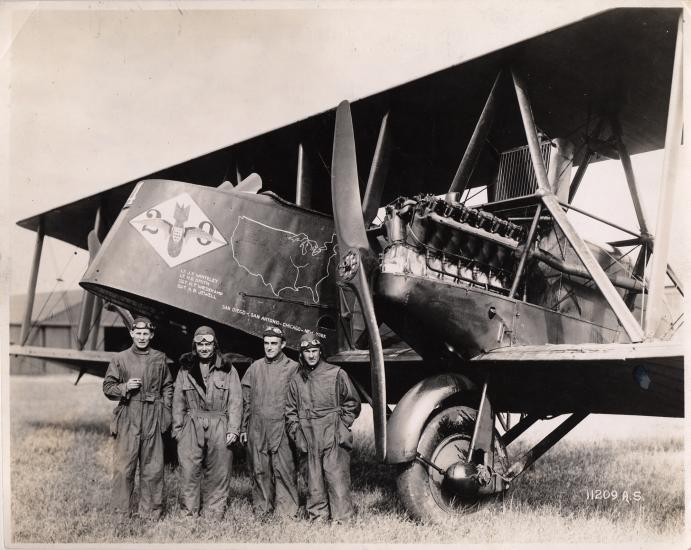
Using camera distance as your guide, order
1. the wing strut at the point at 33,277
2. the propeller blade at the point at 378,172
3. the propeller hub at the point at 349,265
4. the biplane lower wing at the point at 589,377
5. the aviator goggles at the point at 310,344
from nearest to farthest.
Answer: the biplane lower wing at the point at 589,377
the propeller hub at the point at 349,265
the aviator goggles at the point at 310,344
the propeller blade at the point at 378,172
the wing strut at the point at 33,277

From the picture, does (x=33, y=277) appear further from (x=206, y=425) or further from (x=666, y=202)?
(x=666, y=202)

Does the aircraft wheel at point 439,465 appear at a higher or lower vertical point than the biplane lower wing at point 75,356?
lower

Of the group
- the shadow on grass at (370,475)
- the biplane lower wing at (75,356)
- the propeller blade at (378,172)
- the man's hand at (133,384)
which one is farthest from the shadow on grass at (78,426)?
the propeller blade at (378,172)

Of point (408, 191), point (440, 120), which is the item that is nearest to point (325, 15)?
point (440, 120)

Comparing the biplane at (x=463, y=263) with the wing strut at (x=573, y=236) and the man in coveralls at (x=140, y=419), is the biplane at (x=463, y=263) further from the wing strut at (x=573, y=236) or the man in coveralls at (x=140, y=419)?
the man in coveralls at (x=140, y=419)

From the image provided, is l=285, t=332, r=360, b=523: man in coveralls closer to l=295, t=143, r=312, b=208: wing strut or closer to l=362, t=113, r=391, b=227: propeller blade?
l=362, t=113, r=391, b=227: propeller blade

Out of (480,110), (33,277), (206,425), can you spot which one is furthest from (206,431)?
(33,277)
